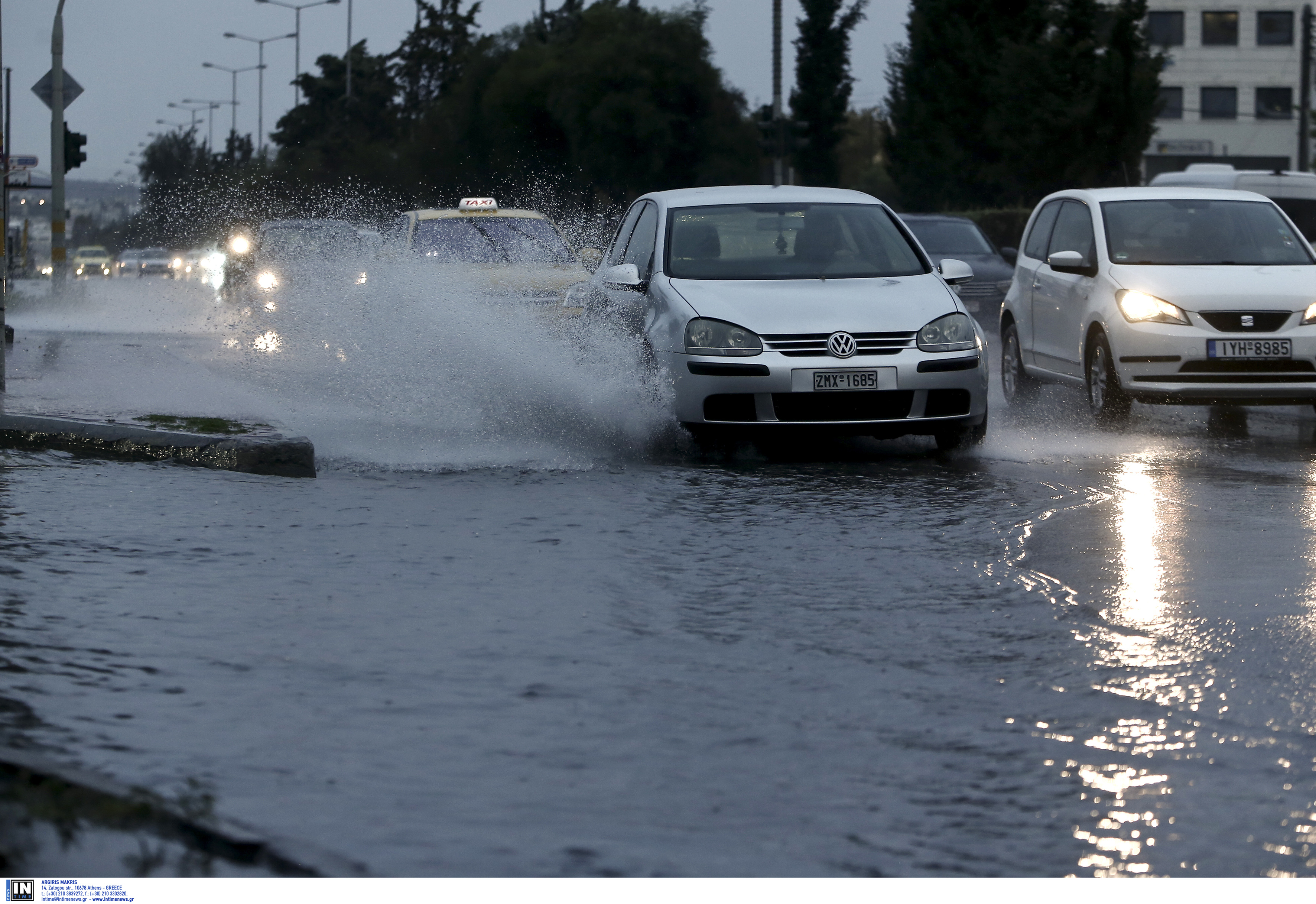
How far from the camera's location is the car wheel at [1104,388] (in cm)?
1248

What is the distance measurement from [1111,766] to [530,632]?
2.01 metres

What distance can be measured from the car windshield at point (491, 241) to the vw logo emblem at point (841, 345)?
5.97m

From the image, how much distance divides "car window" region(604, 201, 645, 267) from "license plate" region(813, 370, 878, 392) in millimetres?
2909

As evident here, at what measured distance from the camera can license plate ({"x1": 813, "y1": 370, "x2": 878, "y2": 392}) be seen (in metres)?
10.3

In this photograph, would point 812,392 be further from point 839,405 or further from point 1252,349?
point 1252,349

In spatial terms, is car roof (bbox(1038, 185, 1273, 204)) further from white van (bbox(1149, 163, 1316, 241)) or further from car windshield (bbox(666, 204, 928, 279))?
white van (bbox(1149, 163, 1316, 241))

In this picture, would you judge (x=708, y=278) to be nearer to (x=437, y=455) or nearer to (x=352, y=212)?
(x=437, y=455)

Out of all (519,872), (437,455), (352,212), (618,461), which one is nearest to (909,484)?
(618,461)

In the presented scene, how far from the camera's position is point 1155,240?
44.0 feet

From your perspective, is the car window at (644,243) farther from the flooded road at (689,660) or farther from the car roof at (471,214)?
the car roof at (471,214)

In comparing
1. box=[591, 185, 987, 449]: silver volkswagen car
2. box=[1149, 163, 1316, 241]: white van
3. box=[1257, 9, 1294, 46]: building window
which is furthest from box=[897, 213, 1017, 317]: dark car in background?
box=[1257, 9, 1294, 46]: building window

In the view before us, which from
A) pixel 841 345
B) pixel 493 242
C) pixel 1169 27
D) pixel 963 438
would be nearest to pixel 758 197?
pixel 841 345

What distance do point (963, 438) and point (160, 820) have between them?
25.2 feet

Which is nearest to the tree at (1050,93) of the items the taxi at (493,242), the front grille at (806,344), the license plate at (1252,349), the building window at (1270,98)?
the building window at (1270,98)
